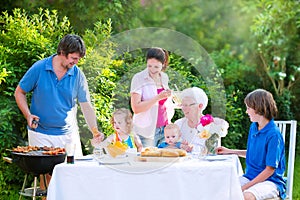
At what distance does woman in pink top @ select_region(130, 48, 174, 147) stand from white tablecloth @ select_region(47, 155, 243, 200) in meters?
0.17

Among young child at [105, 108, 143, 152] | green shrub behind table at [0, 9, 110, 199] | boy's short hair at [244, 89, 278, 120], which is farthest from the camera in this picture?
green shrub behind table at [0, 9, 110, 199]

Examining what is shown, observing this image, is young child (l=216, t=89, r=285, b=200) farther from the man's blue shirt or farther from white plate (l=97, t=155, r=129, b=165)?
the man's blue shirt

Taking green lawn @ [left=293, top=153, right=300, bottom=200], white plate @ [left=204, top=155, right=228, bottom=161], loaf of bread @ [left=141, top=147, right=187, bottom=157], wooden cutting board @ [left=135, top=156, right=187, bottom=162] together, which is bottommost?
green lawn @ [left=293, top=153, right=300, bottom=200]

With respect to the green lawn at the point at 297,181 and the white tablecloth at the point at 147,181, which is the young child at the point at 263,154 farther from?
the green lawn at the point at 297,181

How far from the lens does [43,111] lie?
392 centimetres

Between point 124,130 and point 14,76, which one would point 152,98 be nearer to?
point 124,130

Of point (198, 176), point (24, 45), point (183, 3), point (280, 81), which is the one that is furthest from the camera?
point (183, 3)

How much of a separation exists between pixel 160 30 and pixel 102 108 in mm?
859

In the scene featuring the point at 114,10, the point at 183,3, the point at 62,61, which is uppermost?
the point at 183,3

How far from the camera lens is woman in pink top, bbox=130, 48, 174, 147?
3.33 metres

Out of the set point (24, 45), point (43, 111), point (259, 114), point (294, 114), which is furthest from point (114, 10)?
point (259, 114)

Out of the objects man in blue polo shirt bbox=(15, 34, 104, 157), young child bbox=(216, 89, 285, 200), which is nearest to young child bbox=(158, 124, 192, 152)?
young child bbox=(216, 89, 285, 200)

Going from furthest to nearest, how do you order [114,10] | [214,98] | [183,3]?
[183,3] → [114,10] → [214,98]

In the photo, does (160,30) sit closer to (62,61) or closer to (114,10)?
(62,61)
